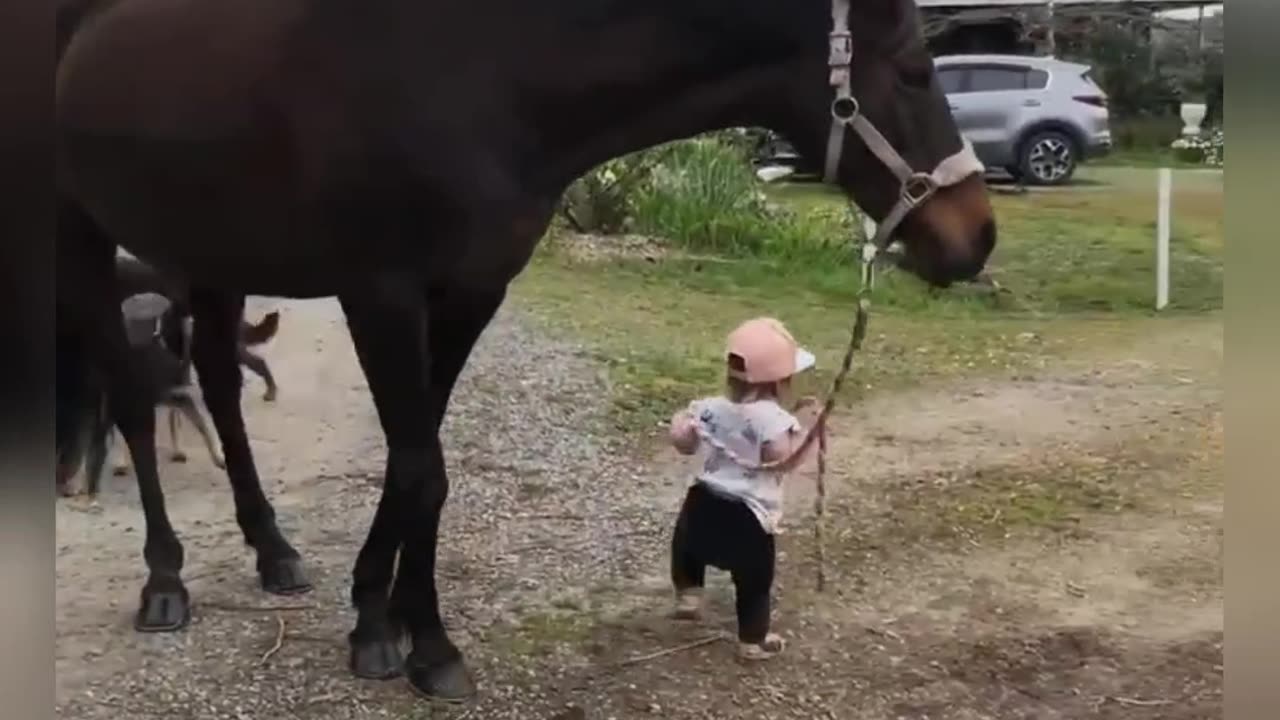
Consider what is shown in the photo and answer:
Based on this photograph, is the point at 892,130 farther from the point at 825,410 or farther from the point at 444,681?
the point at 444,681

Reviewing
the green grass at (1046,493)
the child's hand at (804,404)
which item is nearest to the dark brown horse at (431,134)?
the child's hand at (804,404)

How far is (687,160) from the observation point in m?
1.98

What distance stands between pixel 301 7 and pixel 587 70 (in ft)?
1.12

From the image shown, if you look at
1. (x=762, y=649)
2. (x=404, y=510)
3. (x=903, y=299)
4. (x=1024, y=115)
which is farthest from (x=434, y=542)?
(x=1024, y=115)

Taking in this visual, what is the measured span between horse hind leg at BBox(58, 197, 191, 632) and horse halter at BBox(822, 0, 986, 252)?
3.09ft

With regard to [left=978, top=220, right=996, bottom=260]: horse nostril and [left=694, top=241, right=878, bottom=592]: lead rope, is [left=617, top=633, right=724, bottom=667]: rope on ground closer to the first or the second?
[left=694, top=241, right=878, bottom=592]: lead rope

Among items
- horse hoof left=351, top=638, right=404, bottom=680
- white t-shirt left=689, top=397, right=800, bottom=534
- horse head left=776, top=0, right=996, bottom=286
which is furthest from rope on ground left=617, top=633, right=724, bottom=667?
horse head left=776, top=0, right=996, bottom=286

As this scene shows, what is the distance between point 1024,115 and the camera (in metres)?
1.82

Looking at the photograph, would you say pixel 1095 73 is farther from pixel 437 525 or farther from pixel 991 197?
pixel 437 525

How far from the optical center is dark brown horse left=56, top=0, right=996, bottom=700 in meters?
1.75

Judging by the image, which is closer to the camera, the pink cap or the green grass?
the pink cap

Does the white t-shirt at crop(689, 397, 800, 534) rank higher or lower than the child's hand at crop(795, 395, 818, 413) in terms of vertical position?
lower

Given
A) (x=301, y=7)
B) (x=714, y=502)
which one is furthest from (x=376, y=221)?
(x=714, y=502)
